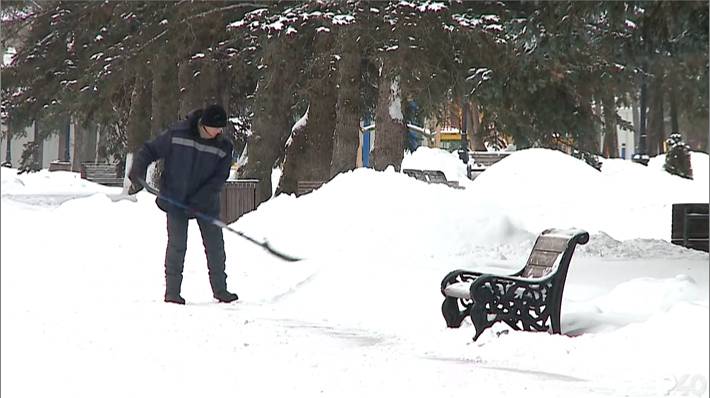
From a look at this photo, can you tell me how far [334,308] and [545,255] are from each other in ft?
6.63

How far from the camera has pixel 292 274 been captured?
1028 centimetres

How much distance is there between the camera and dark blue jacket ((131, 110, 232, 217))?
8.32 meters

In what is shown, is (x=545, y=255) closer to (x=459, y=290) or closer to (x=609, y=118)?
(x=459, y=290)

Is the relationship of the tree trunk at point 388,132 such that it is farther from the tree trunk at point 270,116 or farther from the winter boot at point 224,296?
the winter boot at point 224,296

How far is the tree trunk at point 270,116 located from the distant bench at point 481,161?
954 centimetres

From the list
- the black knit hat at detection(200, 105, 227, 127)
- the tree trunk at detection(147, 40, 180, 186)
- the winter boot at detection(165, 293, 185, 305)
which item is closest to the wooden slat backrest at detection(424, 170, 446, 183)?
the tree trunk at detection(147, 40, 180, 186)

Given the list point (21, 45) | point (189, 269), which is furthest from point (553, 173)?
point (189, 269)

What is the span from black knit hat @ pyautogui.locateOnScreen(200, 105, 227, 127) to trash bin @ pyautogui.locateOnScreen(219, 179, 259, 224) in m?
9.76

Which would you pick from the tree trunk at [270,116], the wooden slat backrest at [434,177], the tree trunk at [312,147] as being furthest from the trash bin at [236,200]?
the wooden slat backrest at [434,177]

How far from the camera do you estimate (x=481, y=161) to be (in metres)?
30.9

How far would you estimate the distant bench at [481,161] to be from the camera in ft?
97.5

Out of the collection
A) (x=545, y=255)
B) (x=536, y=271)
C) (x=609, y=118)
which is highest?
(x=609, y=118)

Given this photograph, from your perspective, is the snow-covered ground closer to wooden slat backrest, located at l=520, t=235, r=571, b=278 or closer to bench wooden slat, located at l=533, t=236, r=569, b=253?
wooden slat backrest, located at l=520, t=235, r=571, b=278

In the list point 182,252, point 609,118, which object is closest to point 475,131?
point 609,118
